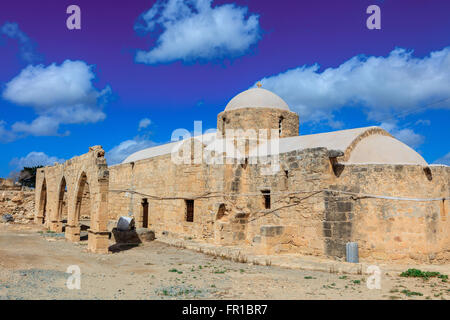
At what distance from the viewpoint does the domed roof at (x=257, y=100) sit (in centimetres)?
1405

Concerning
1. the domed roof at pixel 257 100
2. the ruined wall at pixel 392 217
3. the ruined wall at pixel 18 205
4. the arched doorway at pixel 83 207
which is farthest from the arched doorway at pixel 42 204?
the ruined wall at pixel 392 217

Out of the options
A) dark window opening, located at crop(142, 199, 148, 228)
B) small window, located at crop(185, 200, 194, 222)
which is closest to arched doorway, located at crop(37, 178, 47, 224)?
dark window opening, located at crop(142, 199, 148, 228)

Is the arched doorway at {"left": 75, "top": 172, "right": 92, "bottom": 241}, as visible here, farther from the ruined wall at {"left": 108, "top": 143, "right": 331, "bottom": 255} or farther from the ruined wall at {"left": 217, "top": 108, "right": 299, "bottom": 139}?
the ruined wall at {"left": 217, "top": 108, "right": 299, "bottom": 139}

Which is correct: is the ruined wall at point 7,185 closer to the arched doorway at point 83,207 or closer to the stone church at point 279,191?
the arched doorway at point 83,207

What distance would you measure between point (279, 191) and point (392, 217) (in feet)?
10.5

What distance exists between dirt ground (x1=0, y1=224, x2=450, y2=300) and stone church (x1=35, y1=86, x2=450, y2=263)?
169cm

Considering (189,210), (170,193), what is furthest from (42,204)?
(189,210)

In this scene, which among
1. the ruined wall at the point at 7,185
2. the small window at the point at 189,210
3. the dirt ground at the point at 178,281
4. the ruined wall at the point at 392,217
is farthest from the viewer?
the ruined wall at the point at 7,185

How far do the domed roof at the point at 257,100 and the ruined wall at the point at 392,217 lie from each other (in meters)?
5.93

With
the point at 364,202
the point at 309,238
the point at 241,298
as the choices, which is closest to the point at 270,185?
the point at 309,238

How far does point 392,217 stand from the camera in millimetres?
8352
